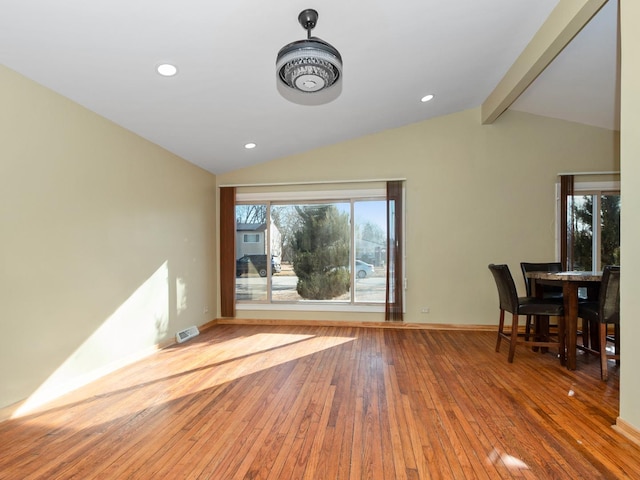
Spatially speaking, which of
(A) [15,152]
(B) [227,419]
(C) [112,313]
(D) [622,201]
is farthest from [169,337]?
(D) [622,201]

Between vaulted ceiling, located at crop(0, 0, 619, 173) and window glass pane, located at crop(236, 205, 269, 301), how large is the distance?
1133mm

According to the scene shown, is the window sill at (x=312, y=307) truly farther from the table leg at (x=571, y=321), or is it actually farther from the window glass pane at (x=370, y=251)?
the table leg at (x=571, y=321)

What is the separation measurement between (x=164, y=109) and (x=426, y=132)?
3.65 meters

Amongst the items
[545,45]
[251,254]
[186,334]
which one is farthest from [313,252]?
[545,45]

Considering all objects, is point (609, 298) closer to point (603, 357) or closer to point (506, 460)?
point (603, 357)

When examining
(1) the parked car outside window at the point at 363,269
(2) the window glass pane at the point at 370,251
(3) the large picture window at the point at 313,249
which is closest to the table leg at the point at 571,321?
(3) the large picture window at the point at 313,249

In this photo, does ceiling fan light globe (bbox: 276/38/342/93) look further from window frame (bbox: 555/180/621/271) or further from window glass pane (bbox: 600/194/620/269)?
window glass pane (bbox: 600/194/620/269)

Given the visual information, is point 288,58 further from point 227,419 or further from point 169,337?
point 169,337

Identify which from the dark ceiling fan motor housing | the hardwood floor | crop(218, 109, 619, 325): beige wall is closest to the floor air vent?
the hardwood floor

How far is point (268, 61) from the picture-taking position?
9.04ft

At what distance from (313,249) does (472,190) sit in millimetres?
2588

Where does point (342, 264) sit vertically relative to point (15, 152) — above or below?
below

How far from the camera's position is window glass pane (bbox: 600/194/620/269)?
475cm

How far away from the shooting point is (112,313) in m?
3.30
